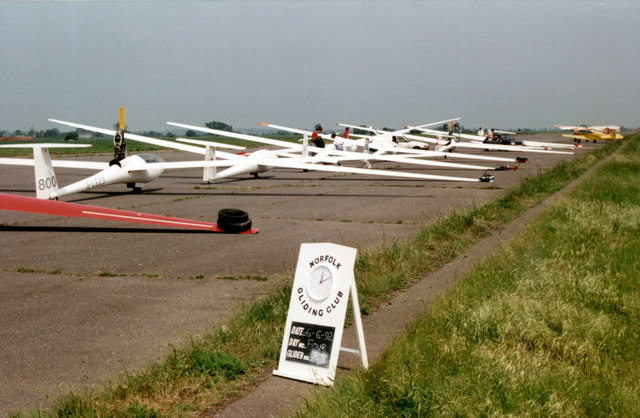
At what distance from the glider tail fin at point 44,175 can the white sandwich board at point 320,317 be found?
13.8 metres

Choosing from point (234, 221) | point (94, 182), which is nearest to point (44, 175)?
point (94, 182)

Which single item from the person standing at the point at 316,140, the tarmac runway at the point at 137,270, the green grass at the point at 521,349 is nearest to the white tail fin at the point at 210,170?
the tarmac runway at the point at 137,270

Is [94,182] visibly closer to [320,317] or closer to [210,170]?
[210,170]

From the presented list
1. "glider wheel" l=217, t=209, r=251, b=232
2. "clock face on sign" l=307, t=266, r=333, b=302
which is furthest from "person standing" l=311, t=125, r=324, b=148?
"clock face on sign" l=307, t=266, r=333, b=302

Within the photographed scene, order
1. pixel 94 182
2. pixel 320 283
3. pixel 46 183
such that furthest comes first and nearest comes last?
1. pixel 94 182
2. pixel 46 183
3. pixel 320 283

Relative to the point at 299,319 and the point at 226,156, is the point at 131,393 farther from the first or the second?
the point at 226,156

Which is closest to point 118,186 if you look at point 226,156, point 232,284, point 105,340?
point 226,156

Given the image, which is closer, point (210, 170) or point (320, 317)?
point (320, 317)

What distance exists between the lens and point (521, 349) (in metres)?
5.00

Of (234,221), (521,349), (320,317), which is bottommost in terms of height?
(521,349)

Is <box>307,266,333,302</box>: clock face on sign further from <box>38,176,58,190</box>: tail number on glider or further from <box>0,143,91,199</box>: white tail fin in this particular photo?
<box>38,176,58,190</box>: tail number on glider

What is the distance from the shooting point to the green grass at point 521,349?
3908 mm

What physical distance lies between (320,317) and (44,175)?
46.8ft

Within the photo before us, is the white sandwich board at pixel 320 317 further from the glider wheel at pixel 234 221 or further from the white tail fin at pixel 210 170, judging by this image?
the white tail fin at pixel 210 170
